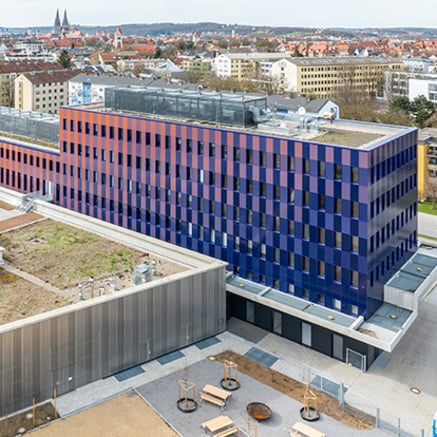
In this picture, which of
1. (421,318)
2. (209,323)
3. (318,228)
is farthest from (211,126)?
(421,318)

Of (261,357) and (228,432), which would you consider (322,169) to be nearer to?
(261,357)

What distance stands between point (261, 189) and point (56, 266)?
15401 mm

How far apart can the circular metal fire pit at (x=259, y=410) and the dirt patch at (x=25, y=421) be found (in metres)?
10.7

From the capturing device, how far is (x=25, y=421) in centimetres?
2989

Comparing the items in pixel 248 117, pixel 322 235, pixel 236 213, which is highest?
pixel 248 117

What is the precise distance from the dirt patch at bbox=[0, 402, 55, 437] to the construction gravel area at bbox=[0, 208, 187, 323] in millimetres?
5146

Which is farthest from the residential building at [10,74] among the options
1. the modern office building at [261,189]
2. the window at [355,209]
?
the window at [355,209]

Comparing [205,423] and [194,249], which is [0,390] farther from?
[194,249]

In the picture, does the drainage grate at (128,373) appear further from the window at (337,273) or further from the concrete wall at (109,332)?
the window at (337,273)

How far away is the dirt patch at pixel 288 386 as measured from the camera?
1237 inches

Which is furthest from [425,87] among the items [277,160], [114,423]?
[114,423]

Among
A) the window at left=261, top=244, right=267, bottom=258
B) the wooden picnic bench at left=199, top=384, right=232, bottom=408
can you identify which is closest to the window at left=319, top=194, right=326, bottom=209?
the window at left=261, top=244, right=267, bottom=258

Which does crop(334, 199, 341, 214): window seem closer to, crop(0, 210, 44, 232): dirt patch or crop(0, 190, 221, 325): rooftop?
crop(0, 190, 221, 325): rooftop

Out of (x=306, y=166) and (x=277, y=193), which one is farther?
(x=277, y=193)
